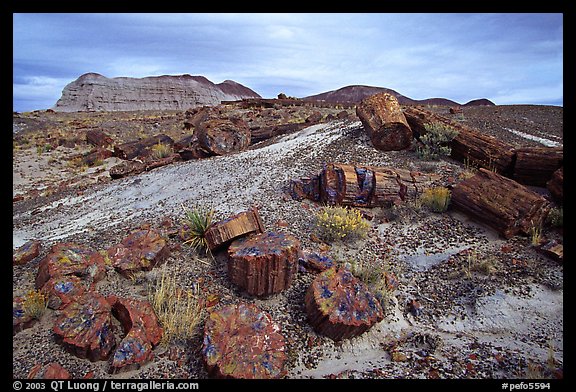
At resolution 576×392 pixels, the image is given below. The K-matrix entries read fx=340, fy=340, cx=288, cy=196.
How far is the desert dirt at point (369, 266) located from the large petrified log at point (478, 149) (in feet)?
1.00

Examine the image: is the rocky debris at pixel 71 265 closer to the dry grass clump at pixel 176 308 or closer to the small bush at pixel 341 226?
the dry grass clump at pixel 176 308

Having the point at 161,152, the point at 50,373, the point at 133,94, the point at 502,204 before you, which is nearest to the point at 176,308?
the point at 50,373

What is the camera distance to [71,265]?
183 inches

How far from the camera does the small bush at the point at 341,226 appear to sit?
5566 millimetres

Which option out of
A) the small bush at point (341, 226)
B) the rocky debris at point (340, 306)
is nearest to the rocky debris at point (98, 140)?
the small bush at point (341, 226)

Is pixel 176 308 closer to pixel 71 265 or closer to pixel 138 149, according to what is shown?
pixel 71 265

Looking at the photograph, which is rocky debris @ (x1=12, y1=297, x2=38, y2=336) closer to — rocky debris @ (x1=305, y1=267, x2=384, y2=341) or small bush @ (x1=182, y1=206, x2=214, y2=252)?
small bush @ (x1=182, y1=206, x2=214, y2=252)

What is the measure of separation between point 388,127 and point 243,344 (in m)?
6.52

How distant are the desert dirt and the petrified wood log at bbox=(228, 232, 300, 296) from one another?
0.53 feet

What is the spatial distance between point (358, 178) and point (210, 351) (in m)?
4.19

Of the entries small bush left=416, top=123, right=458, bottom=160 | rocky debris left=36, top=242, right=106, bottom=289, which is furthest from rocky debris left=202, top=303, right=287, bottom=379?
small bush left=416, top=123, right=458, bottom=160
